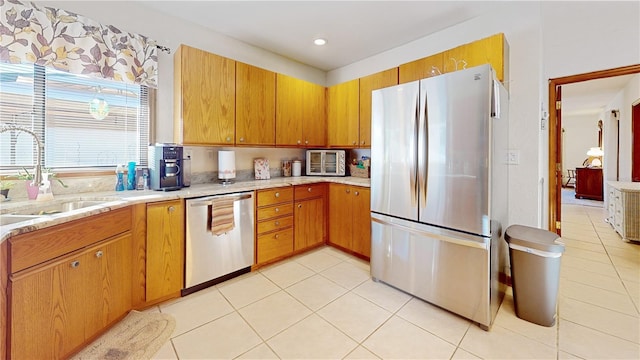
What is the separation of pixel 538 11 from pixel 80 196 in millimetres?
4113

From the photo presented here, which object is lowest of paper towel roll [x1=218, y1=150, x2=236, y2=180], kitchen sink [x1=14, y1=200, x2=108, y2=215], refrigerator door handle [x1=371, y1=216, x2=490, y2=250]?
refrigerator door handle [x1=371, y1=216, x2=490, y2=250]

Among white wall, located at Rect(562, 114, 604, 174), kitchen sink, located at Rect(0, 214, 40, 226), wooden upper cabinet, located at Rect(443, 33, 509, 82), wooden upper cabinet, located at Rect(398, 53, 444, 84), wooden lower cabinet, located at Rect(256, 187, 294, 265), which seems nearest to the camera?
kitchen sink, located at Rect(0, 214, 40, 226)

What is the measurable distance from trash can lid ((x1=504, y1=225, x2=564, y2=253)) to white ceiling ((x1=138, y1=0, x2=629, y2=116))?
2004mm

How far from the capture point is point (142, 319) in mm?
1842

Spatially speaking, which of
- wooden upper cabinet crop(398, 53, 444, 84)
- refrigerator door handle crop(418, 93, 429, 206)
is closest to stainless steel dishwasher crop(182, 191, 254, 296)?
refrigerator door handle crop(418, 93, 429, 206)

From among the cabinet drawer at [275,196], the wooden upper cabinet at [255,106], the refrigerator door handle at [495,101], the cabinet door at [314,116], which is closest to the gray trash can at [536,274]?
the refrigerator door handle at [495,101]

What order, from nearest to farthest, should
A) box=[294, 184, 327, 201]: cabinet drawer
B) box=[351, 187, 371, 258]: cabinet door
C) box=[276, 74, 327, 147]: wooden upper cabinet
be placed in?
box=[351, 187, 371, 258]: cabinet door
box=[294, 184, 327, 201]: cabinet drawer
box=[276, 74, 327, 147]: wooden upper cabinet

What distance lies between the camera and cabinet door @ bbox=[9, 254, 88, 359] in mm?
1218

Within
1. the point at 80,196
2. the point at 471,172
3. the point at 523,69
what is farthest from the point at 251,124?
the point at 523,69

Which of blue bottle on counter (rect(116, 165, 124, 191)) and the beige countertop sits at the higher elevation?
blue bottle on counter (rect(116, 165, 124, 191))

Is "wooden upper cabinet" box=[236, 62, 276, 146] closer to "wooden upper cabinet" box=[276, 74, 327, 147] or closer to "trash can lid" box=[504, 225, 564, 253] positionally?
"wooden upper cabinet" box=[276, 74, 327, 147]

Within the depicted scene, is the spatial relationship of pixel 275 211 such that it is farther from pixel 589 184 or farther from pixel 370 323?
pixel 589 184

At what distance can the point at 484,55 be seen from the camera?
216cm

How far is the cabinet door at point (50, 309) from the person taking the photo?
122 cm
